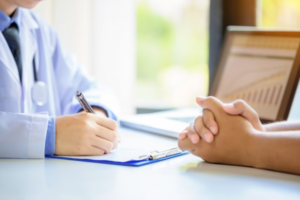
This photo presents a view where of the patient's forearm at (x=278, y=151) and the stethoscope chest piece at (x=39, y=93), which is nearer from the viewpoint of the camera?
the patient's forearm at (x=278, y=151)

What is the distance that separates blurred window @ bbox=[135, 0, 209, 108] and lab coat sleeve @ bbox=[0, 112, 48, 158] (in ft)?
11.4

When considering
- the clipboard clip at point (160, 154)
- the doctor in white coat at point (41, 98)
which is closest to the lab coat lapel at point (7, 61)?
the doctor in white coat at point (41, 98)

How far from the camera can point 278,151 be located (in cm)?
67

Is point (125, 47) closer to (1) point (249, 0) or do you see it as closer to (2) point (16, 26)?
(1) point (249, 0)

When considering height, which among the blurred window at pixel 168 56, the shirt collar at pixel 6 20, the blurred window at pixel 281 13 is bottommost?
the blurred window at pixel 168 56

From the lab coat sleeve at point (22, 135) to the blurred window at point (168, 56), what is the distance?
3.49 meters

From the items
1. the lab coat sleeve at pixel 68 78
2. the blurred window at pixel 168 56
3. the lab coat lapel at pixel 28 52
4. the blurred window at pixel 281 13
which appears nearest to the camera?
the lab coat lapel at pixel 28 52

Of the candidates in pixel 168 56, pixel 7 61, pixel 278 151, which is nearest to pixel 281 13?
pixel 168 56

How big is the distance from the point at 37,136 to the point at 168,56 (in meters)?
4.00

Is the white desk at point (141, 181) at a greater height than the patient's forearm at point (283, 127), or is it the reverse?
→ the patient's forearm at point (283, 127)

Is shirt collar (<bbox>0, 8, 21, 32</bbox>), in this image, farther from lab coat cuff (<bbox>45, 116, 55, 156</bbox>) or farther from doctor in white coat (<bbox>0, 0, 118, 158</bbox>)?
lab coat cuff (<bbox>45, 116, 55, 156</bbox>)

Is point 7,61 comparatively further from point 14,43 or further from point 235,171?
point 235,171

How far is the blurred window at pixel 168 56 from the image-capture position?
4379 millimetres

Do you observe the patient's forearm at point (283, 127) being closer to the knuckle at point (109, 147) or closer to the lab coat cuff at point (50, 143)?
the knuckle at point (109, 147)
